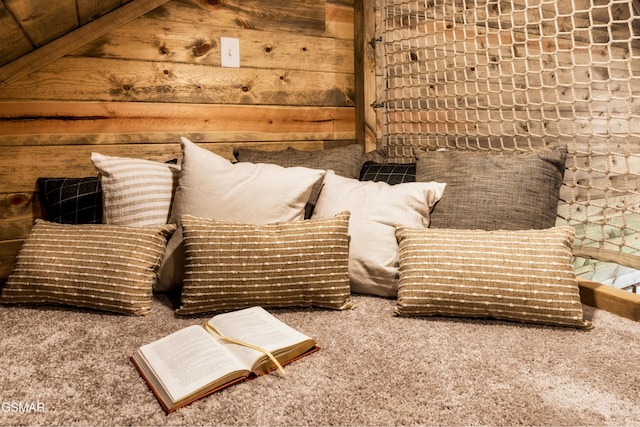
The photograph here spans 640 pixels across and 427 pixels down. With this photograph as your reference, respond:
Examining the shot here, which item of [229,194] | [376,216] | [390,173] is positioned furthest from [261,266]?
[390,173]

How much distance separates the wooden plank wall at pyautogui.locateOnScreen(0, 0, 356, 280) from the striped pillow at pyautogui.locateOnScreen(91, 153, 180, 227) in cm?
39

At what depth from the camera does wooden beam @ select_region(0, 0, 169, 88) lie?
1678 mm

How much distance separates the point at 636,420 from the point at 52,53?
2.09 m

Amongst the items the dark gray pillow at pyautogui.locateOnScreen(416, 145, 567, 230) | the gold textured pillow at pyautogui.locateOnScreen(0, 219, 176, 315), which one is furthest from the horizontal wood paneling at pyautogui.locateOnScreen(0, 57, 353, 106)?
the dark gray pillow at pyautogui.locateOnScreen(416, 145, 567, 230)

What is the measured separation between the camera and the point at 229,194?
4.81 feet

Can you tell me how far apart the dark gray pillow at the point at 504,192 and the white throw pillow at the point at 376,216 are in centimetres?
6

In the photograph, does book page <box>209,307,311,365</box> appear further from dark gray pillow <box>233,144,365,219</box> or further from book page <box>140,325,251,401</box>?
dark gray pillow <box>233,144,365,219</box>

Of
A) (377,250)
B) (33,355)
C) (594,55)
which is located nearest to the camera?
(33,355)

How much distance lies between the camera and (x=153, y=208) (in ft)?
5.02

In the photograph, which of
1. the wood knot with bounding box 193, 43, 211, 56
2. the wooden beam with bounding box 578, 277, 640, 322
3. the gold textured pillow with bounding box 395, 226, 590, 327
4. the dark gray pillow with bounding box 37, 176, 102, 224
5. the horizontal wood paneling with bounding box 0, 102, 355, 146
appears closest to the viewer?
the gold textured pillow with bounding box 395, 226, 590, 327

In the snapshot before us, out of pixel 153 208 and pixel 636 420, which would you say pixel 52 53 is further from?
pixel 636 420

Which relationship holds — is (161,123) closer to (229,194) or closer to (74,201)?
(74,201)

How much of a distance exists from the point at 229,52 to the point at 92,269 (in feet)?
3.83

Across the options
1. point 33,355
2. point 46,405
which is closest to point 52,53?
point 33,355
